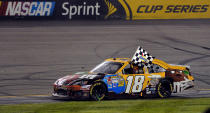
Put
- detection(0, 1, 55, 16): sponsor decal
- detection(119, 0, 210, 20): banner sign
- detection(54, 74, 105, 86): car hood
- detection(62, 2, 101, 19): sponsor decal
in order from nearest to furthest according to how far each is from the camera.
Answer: detection(54, 74, 105, 86): car hood → detection(0, 1, 55, 16): sponsor decal → detection(62, 2, 101, 19): sponsor decal → detection(119, 0, 210, 20): banner sign

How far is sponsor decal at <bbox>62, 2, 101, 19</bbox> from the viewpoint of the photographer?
3070 cm

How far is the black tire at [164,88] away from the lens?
1477 centimetres

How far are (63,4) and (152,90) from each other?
55.4 ft

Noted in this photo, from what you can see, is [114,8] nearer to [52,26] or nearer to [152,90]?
[52,26]

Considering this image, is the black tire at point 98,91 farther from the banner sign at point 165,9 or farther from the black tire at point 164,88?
the banner sign at point 165,9

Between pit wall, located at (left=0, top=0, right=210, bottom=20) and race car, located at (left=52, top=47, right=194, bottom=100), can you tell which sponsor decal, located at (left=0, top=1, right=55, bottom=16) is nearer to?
pit wall, located at (left=0, top=0, right=210, bottom=20)

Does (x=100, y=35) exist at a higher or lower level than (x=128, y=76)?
higher

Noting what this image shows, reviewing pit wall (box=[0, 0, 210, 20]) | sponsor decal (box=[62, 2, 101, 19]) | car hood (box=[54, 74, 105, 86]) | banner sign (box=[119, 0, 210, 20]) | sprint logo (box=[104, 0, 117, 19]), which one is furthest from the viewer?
banner sign (box=[119, 0, 210, 20])

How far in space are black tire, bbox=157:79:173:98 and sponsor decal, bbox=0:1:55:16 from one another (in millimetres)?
16962

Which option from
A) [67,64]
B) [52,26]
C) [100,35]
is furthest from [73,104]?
[52,26]

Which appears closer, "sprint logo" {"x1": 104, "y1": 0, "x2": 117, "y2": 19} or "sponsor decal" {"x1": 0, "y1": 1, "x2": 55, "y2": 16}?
"sponsor decal" {"x1": 0, "y1": 1, "x2": 55, "y2": 16}

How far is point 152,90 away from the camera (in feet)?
48.2

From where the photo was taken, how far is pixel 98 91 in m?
14.1

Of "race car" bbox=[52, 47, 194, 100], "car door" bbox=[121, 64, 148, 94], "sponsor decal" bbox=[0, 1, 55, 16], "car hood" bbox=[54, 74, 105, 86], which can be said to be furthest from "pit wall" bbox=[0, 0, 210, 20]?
"car hood" bbox=[54, 74, 105, 86]
